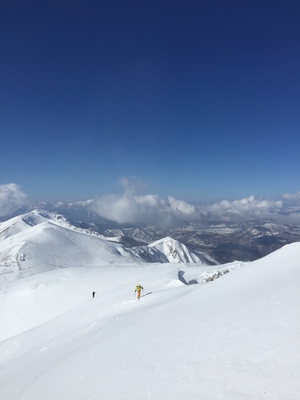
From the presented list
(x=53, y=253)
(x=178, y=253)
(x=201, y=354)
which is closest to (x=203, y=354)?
(x=201, y=354)

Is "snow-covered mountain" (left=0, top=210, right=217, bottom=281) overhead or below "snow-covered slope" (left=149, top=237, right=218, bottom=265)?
overhead

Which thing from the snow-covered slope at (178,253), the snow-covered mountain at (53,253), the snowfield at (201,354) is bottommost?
the snow-covered slope at (178,253)

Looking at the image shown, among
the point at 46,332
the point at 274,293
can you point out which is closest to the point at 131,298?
the point at 46,332

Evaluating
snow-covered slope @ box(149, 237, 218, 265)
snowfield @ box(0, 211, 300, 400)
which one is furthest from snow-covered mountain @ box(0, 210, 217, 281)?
snowfield @ box(0, 211, 300, 400)

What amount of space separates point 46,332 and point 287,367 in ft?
70.2

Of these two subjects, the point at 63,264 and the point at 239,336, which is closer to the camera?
the point at 239,336

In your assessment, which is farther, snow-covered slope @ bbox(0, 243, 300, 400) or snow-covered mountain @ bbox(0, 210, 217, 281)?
snow-covered mountain @ bbox(0, 210, 217, 281)

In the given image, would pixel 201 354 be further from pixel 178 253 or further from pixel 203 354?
pixel 178 253

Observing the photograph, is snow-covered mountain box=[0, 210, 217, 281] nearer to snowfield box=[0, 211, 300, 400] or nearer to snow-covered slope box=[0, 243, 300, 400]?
snowfield box=[0, 211, 300, 400]

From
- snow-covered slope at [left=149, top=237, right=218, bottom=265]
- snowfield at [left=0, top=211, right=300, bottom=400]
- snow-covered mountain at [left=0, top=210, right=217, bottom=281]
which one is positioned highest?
snow-covered mountain at [left=0, top=210, right=217, bottom=281]

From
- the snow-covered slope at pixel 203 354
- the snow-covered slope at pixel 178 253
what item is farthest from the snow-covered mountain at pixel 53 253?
the snow-covered slope at pixel 203 354

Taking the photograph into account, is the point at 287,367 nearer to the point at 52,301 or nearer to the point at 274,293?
the point at 274,293

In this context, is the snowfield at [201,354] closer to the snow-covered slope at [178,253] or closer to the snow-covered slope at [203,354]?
the snow-covered slope at [203,354]

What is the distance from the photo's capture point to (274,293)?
9.38 meters
